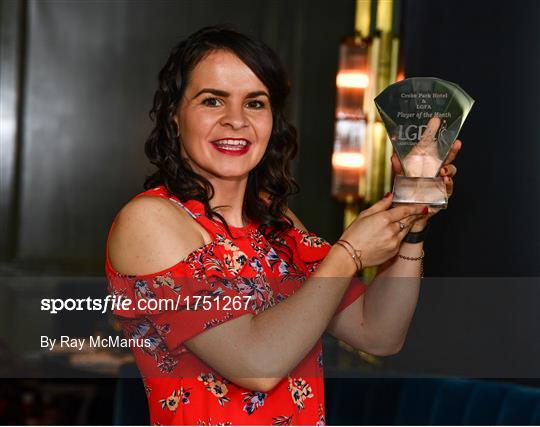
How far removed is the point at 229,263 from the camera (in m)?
1.51

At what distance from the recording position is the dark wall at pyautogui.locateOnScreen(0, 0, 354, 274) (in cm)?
496

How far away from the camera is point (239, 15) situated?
521 cm

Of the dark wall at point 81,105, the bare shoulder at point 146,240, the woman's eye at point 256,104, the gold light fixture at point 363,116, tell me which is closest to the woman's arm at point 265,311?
the bare shoulder at point 146,240

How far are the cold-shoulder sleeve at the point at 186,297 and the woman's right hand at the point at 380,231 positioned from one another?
191mm

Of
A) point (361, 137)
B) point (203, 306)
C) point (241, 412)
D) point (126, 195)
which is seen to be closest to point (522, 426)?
point (241, 412)

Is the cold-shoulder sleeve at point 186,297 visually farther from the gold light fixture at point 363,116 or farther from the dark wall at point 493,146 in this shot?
the gold light fixture at point 363,116

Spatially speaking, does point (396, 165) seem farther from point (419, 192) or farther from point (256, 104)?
point (256, 104)

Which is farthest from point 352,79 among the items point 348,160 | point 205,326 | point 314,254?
point 205,326

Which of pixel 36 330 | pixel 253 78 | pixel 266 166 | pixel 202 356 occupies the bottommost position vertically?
pixel 36 330

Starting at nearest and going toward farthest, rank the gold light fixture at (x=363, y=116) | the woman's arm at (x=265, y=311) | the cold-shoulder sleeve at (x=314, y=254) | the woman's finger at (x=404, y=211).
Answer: the woman's arm at (x=265, y=311)
the woman's finger at (x=404, y=211)
the cold-shoulder sleeve at (x=314, y=254)
the gold light fixture at (x=363, y=116)

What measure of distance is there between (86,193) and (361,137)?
1576 millimetres

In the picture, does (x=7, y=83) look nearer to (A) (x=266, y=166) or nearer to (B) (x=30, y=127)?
(B) (x=30, y=127)

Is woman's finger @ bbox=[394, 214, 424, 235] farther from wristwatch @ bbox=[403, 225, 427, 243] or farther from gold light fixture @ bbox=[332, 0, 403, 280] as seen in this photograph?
gold light fixture @ bbox=[332, 0, 403, 280]

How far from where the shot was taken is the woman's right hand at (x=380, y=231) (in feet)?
4.77
